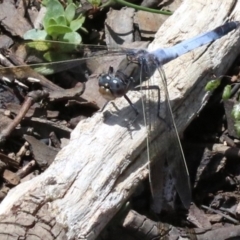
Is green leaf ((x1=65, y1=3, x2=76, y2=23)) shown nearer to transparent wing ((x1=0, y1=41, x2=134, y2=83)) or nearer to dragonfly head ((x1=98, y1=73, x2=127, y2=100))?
transparent wing ((x1=0, y1=41, x2=134, y2=83))

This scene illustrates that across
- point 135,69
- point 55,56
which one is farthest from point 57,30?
point 135,69

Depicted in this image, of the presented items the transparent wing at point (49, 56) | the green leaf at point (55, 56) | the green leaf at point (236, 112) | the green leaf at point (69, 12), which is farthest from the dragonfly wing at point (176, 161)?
the green leaf at point (69, 12)

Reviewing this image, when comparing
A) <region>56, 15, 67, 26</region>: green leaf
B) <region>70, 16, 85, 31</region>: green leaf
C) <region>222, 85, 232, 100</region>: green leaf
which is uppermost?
<region>70, 16, 85, 31</region>: green leaf

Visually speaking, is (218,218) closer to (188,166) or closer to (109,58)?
(188,166)

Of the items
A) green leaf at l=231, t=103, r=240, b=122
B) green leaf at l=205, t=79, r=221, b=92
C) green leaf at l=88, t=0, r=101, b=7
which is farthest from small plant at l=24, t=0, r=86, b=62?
green leaf at l=231, t=103, r=240, b=122

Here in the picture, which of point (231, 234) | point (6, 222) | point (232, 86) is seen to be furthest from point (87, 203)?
point (232, 86)

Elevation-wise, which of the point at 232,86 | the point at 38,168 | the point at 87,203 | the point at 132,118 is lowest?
the point at 87,203

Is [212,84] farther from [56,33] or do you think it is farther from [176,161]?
[56,33]
